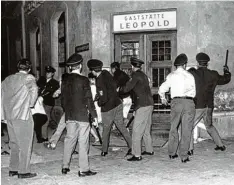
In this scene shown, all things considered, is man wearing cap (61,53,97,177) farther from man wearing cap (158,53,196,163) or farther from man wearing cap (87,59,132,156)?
man wearing cap (158,53,196,163)

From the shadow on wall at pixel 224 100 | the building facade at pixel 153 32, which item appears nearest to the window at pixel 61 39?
the building facade at pixel 153 32

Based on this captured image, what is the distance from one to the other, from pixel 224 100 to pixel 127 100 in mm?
2685

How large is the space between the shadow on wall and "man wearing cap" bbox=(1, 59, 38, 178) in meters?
5.85

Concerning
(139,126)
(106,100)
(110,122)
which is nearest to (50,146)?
(110,122)

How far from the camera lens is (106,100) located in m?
7.95

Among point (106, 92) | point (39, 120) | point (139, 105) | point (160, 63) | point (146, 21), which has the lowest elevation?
point (39, 120)

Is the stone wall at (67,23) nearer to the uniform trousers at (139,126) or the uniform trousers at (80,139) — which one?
the uniform trousers at (139,126)

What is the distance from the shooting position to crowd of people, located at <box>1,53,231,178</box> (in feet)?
20.7

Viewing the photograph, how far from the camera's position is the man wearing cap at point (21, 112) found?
626 centimetres

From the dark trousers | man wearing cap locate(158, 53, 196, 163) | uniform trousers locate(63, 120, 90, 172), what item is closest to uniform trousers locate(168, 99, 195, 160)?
man wearing cap locate(158, 53, 196, 163)

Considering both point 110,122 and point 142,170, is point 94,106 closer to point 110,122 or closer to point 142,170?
point 142,170

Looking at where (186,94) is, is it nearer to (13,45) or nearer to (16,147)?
(16,147)

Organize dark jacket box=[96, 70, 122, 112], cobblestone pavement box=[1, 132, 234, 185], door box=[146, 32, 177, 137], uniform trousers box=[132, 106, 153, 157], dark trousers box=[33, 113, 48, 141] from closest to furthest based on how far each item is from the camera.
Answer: cobblestone pavement box=[1, 132, 234, 185]
uniform trousers box=[132, 106, 153, 157]
dark jacket box=[96, 70, 122, 112]
dark trousers box=[33, 113, 48, 141]
door box=[146, 32, 177, 137]

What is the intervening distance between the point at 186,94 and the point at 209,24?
3749mm
